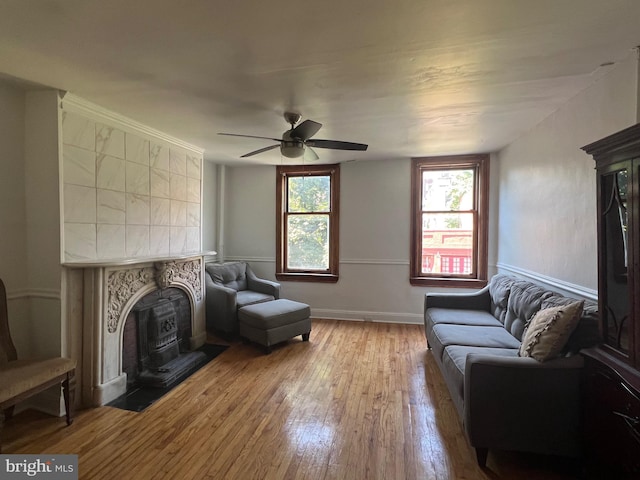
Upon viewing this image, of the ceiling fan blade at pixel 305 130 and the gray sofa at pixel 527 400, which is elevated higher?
the ceiling fan blade at pixel 305 130

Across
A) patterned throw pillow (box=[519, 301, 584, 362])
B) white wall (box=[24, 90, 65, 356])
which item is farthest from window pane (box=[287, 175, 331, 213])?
patterned throw pillow (box=[519, 301, 584, 362])

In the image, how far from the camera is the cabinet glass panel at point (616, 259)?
1512mm

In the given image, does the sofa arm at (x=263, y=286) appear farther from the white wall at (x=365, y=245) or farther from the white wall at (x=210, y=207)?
the white wall at (x=210, y=207)

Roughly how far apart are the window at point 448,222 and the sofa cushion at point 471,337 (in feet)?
5.42

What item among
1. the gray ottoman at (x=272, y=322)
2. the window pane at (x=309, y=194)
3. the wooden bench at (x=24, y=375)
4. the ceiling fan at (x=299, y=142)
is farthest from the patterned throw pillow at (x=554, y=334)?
the window pane at (x=309, y=194)

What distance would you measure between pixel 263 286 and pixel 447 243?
2744 millimetres

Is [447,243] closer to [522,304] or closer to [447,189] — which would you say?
[447,189]

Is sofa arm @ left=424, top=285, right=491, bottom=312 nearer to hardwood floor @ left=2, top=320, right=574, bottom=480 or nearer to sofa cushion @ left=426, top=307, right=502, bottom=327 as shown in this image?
sofa cushion @ left=426, top=307, right=502, bottom=327

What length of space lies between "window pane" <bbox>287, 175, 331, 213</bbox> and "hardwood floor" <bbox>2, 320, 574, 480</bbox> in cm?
257

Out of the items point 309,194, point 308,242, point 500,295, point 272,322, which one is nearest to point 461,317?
point 500,295

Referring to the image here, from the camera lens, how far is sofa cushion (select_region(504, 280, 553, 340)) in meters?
2.44

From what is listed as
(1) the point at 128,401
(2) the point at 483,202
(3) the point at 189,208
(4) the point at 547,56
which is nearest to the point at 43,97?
(3) the point at 189,208

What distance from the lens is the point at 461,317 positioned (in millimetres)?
3186

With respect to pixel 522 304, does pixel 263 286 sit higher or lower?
lower
